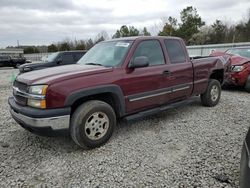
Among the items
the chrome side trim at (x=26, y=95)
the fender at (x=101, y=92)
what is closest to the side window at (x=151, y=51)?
the fender at (x=101, y=92)

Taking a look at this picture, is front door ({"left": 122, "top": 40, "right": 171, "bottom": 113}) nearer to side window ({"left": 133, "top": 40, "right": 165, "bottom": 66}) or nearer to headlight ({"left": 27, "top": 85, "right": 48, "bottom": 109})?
side window ({"left": 133, "top": 40, "right": 165, "bottom": 66})

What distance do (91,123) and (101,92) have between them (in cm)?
51

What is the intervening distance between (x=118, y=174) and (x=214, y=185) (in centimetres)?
117

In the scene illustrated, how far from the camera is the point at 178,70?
4328 millimetres

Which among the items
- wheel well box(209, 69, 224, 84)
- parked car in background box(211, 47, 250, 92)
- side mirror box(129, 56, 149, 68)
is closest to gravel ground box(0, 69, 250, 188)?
side mirror box(129, 56, 149, 68)

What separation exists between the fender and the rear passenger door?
1.16 metres

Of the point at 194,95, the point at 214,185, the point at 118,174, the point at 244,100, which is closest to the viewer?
the point at 214,185

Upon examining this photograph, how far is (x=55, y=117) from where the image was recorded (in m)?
2.85

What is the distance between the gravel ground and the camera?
2582 mm

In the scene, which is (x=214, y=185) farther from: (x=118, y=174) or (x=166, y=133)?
(x=166, y=133)

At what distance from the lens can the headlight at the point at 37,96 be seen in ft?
9.22

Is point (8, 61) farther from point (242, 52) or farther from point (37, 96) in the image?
point (37, 96)

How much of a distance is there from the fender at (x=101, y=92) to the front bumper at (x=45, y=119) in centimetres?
16

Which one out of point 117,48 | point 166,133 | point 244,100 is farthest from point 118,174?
point 244,100
